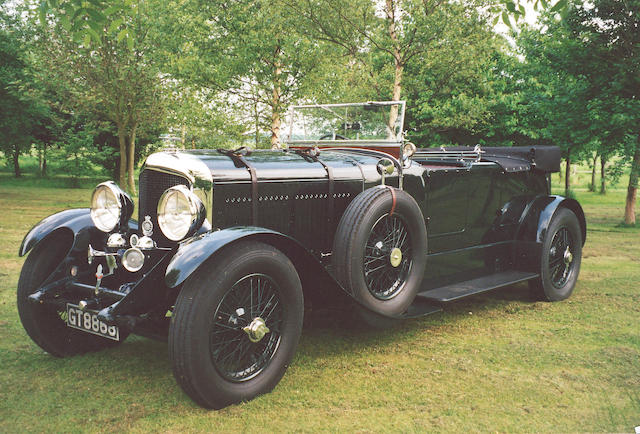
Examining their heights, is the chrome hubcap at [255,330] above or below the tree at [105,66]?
below

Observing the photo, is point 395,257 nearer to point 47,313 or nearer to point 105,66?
point 47,313

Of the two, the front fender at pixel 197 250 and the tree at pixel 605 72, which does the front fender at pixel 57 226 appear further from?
the tree at pixel 605 72

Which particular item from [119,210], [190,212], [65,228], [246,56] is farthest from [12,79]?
[190,212]

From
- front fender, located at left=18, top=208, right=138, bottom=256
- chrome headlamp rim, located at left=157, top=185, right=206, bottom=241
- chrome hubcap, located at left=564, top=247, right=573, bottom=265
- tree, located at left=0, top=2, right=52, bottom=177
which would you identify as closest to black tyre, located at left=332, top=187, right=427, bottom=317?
chrome headlamp rim, located at left=157, top=185, right=206, bottom=241

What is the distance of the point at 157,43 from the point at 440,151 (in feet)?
39.9

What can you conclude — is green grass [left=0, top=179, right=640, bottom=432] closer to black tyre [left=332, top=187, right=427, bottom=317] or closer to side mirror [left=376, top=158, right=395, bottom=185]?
black tyre [left=332, top=187, right=427, bottom=317]

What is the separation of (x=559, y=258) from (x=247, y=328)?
13.1ft

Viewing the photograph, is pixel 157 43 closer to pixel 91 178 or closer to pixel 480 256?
pixel 480 256

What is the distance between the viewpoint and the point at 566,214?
5.63m

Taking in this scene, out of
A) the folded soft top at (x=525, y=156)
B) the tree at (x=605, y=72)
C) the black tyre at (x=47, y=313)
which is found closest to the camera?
the black tyre at (x=47, y=313)

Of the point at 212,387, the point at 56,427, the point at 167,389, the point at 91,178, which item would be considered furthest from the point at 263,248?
the point at 91,178

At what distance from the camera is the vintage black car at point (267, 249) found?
2.99 metres

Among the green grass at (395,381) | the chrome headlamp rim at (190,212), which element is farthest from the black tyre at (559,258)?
the chrome headlamp rim at (190,212)

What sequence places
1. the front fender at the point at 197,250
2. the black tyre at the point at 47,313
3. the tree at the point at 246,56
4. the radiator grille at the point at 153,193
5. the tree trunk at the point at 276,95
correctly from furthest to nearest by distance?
the tree trunk at the point at 276,95 → the tree at the point at 246,56 → the radiator grille at the point at 153,193 → the black tyre at the point at 47,313 → the front fender at the point at 197,250
